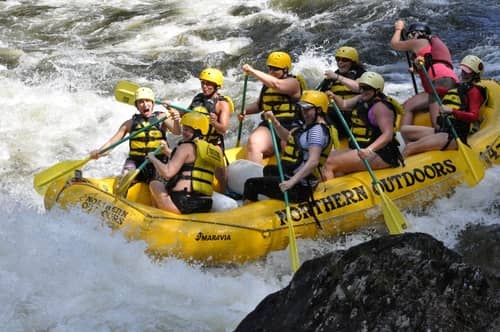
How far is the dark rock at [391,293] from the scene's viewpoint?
9.84ft

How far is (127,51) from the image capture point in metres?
12.8

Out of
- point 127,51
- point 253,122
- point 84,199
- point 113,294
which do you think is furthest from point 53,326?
point 127,51

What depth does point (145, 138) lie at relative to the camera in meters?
6.77

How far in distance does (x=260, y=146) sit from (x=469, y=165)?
6.27ft

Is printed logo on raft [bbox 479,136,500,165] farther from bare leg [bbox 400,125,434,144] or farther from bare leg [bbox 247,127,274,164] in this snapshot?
bare leg [bbox 247,127,274,164]

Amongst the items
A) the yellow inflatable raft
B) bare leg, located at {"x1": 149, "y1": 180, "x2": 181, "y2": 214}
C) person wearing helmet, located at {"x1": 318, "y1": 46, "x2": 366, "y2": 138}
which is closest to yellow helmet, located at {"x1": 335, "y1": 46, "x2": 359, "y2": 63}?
person wearing helmet, located at {"x1": 318, "y1": 46, "x2": 366, "y2": 138}

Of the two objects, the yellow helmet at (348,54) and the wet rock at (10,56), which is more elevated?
the yellow helmet at (348,54)

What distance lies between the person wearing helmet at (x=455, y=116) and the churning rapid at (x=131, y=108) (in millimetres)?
508

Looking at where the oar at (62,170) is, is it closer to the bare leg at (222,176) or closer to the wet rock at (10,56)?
the bare leg at (222,176)

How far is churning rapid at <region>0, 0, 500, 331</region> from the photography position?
17.1ft

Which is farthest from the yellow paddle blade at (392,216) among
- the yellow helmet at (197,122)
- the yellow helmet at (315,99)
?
the yellow helmet at (197,122)

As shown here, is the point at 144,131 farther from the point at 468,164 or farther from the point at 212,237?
the point at 468,164

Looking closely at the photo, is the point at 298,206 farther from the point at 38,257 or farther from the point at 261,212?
the point at 38,257

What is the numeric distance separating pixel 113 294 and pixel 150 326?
0.55 metres
